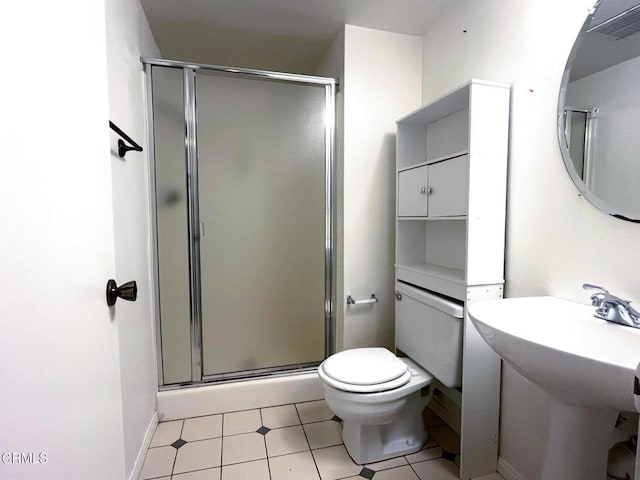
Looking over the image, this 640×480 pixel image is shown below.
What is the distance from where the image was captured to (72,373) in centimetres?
56

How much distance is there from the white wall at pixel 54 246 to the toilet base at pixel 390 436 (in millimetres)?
1057

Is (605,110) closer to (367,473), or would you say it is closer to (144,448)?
(367,473)

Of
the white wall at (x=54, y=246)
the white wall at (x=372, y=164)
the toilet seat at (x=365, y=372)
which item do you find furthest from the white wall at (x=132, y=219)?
the white wall at (x=372, y=164)

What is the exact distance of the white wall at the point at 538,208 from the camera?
1041 mm

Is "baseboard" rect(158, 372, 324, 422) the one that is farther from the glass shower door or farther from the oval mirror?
the oval mirror

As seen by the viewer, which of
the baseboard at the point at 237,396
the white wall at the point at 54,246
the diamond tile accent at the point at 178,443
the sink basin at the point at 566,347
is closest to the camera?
the white wall at the point at 54,246

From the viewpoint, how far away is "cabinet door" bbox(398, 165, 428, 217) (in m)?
1.60

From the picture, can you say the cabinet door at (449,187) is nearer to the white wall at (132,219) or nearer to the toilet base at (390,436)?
the toilet base at (390,436)

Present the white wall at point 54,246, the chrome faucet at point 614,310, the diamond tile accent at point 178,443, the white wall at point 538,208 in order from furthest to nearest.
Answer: the diamond tile accent at point 178,443, the white wall at point 538,208, the chrome faucet at point 614,310, the white wall at point 54,246

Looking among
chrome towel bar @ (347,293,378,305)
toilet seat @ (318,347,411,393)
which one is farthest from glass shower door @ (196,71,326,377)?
toilet seat @ (318,347,411,393)

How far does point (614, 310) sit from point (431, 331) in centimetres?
70

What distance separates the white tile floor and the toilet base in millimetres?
32

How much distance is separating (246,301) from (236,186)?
0.70 meters

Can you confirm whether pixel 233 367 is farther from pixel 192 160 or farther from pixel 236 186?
pixel 192 160
